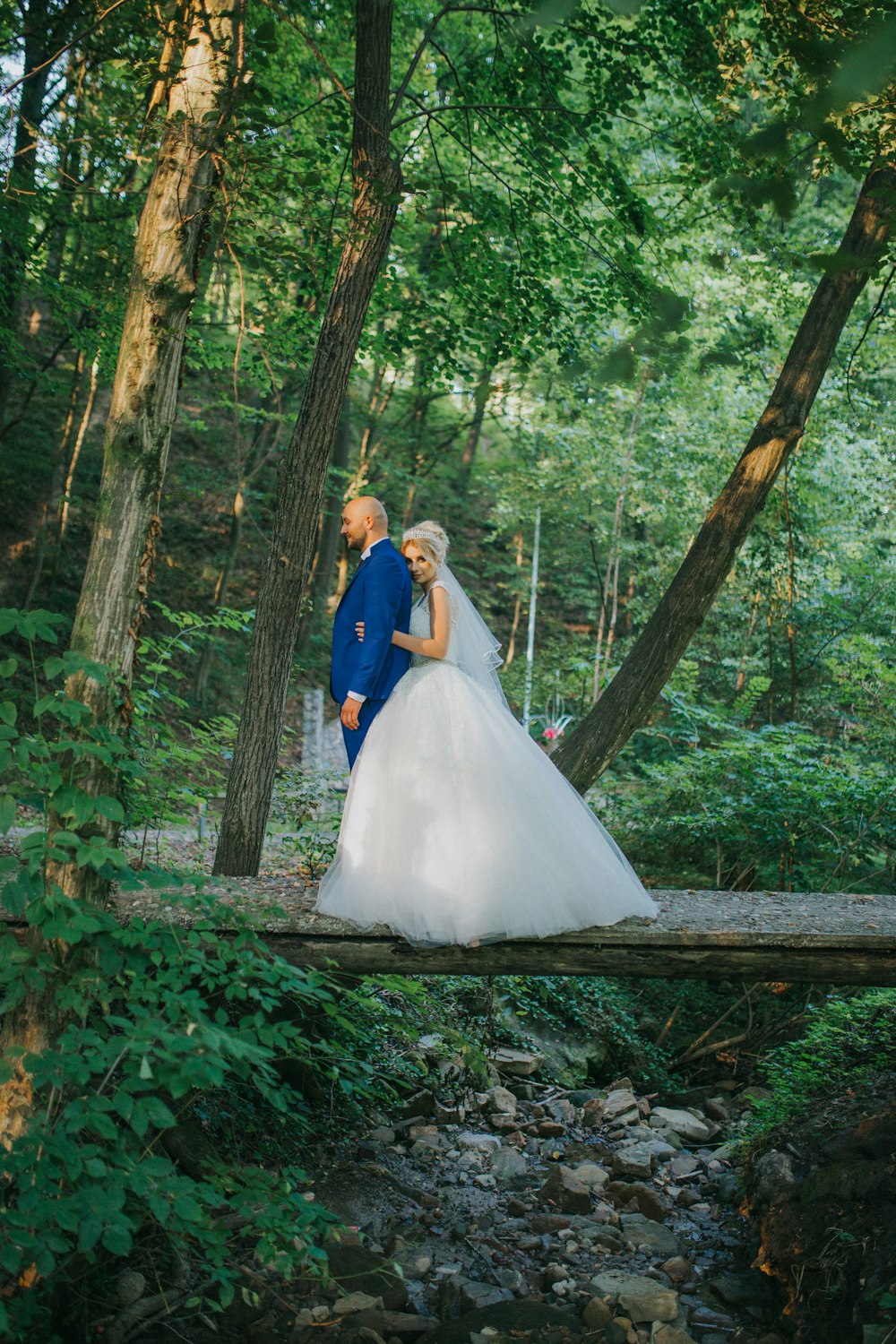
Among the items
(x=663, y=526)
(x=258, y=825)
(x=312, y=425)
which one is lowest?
(x=258, y=825)

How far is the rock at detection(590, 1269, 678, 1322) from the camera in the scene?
13.5ft

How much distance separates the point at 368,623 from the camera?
4.76 metres

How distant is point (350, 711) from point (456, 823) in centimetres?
77

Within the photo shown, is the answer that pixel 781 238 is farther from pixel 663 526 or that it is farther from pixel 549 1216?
pixel 663 526

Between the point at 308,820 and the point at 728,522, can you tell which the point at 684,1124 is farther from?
the point at 728,522

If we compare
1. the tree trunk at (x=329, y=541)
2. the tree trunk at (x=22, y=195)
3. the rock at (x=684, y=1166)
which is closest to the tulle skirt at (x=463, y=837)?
the rock at (x=684, y=1166)

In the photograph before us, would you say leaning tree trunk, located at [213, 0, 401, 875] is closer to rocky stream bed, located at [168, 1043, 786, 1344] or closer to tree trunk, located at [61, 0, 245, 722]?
tree trunk, located at [61, 0, 245, 722]

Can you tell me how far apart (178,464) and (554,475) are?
22.1 feet

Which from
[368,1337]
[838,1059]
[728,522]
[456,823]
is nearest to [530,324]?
[728,522]

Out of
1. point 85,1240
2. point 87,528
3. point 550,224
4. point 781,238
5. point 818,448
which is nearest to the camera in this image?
point 85,1240

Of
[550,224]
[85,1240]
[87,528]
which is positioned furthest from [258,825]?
[87,528]

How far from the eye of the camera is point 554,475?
17.9m

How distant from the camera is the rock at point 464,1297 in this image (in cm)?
406

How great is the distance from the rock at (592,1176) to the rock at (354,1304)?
5.36 ft
